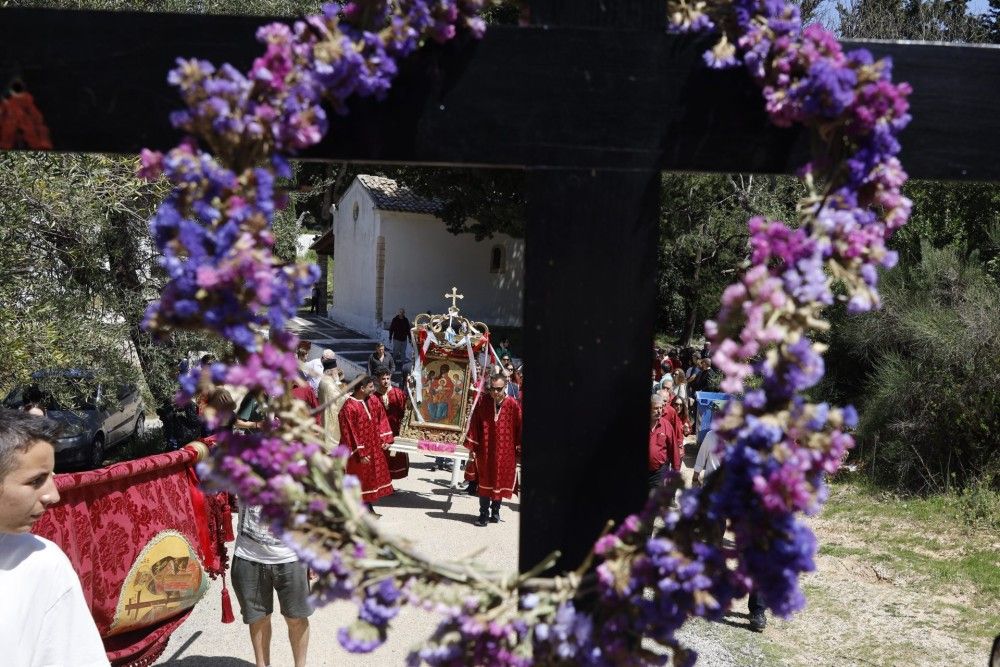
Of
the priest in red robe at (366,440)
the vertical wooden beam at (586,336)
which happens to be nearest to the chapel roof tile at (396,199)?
the priest in red robe at (366,440)

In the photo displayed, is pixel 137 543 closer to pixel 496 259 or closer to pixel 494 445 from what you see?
pixel 494 445

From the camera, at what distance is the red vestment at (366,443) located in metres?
9.76

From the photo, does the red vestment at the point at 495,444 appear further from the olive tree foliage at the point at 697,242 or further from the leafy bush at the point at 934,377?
the olive tree foliage at the point at 697,242

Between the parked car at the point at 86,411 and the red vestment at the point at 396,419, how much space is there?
10.5 ft

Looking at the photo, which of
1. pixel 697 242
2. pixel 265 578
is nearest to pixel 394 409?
pixel 265 578

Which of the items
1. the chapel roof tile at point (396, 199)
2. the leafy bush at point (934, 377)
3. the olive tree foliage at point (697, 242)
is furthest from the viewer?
the chapel roof tile at point (396, 199)

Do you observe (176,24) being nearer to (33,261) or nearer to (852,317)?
(33,261)

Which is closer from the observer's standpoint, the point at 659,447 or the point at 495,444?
the point at 659,447

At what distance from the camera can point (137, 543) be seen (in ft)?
16.6

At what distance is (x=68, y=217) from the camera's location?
8758 millimetres

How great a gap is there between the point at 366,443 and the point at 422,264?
18298mm

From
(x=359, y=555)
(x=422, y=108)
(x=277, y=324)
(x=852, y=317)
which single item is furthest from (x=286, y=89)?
(x=852, y=317)

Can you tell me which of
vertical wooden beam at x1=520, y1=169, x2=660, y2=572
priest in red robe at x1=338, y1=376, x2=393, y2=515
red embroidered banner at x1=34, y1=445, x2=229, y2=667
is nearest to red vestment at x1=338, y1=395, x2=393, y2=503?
priest in red robe at x1=338, y1=376, x2=393, y2=515

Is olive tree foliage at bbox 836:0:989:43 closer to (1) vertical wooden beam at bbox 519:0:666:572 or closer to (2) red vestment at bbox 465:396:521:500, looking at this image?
(2) red vestment at bbox 465:396:521:500
